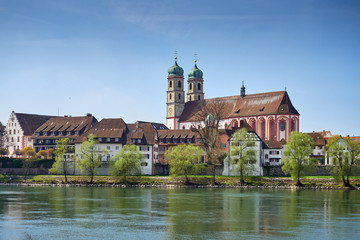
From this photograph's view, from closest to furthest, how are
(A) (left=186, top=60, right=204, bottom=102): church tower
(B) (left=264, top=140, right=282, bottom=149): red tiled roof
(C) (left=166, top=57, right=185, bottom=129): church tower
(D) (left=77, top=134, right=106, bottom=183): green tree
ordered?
(D) (left=77, top=134, right=106, bottom=183): green tree < (B) (left=264, top=140, right=282, bottom=149): red tiled roof < (C) (left=166, top=57, right=185, bottom=129): church tower < (A) (left=186, top=60, right=204, bottom=102): church tower

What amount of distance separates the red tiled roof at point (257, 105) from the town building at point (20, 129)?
1602 inches

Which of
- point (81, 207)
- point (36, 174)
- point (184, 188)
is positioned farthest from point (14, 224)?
point (36, 174)

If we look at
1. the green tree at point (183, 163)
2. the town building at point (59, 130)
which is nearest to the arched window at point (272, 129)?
the green tree at point (183, 163)

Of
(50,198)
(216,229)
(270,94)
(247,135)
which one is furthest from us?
(270,94)

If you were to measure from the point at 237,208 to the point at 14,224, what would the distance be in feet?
74.0

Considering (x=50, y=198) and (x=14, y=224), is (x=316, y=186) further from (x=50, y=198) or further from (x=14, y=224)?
(x=14, y=224)

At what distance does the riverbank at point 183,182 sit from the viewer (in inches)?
3610

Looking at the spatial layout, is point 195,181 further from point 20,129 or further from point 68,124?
point 20,129

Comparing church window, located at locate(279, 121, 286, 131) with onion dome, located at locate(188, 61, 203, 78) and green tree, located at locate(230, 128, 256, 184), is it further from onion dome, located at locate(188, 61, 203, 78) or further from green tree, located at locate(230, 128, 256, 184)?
onion dome, located at locate(188, 61, 203, 78)

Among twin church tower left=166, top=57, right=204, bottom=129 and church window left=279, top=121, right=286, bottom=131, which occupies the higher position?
twin church tower left=166, top=57, right=204, bottom=129

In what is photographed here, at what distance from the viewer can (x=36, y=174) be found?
109 metres

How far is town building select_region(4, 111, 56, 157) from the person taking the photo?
13538 centimetres

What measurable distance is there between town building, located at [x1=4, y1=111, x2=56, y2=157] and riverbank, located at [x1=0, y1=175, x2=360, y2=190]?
3559cm

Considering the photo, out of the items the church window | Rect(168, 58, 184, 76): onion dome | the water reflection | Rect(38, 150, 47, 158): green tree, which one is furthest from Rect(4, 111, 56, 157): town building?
the water reflection
